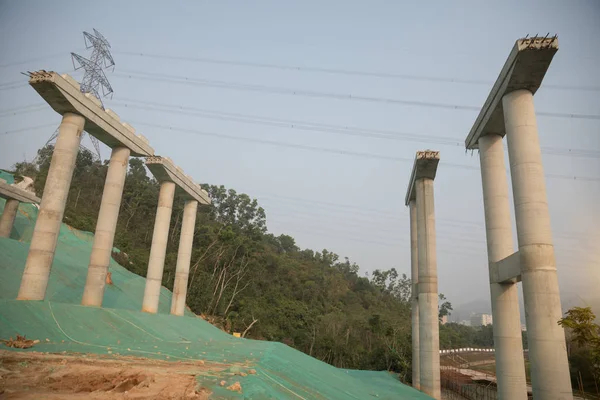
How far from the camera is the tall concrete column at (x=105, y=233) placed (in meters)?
18.2

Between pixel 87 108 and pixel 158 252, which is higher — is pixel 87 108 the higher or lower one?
the higher one

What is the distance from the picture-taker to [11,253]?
1986 centimetres

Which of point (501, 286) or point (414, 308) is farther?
point (414, 308)

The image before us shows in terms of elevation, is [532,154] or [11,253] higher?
[532,154]

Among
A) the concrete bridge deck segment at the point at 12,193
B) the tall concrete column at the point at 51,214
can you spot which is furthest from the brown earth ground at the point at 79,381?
the concrete bridge deck segment at the point at 12,193

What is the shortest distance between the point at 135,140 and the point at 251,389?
58.3ft

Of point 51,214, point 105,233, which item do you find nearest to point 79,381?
point 51,214

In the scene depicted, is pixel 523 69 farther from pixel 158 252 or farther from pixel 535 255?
pixel 158 252

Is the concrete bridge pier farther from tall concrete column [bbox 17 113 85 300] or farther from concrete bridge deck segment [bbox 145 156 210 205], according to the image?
tall concrete column [bbox 17 113 85 300]

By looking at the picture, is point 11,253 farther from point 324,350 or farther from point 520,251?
point 324,350

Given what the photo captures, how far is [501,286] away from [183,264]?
68.9 feet

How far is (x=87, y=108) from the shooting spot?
18125 mm

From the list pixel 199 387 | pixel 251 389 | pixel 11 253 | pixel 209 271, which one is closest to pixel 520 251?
pixel 251 389

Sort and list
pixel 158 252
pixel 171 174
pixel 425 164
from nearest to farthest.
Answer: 1. pixel 425 164
2. pixel 158 252
3. pixel 171 174
